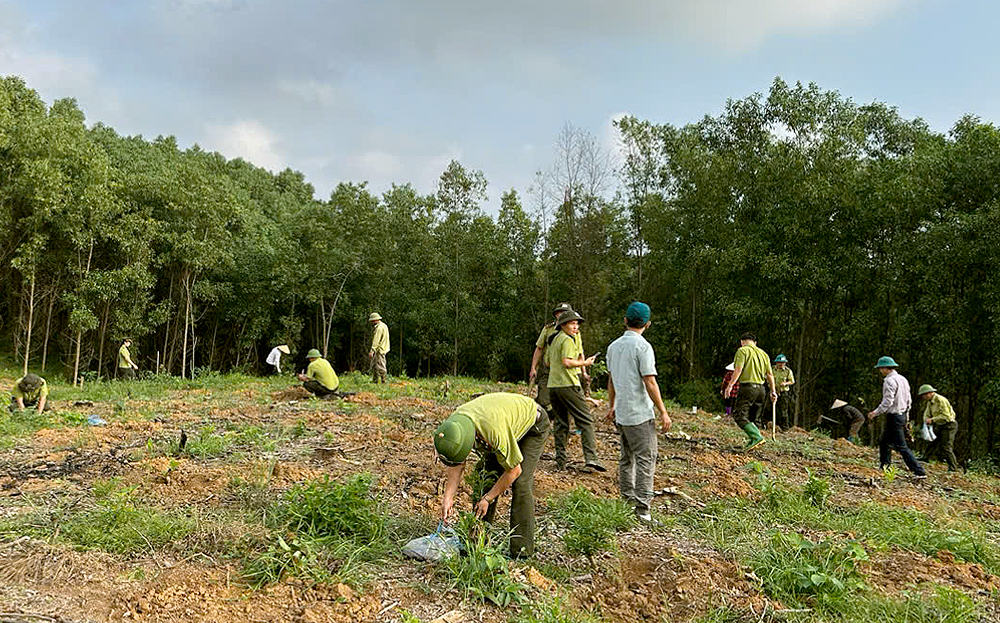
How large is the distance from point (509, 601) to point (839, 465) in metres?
6.30

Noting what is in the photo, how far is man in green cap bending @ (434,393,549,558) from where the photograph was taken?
3258 millimetres

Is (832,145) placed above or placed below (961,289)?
above

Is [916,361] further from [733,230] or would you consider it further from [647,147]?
[647,147]

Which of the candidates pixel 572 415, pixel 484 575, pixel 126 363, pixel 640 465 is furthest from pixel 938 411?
pixel 126 363

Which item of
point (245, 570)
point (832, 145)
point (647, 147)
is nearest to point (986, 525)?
point (245, 570)

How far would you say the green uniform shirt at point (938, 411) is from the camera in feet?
32.9

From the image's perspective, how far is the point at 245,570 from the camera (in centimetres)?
343

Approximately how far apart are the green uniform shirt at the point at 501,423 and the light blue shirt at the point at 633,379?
4.38ft

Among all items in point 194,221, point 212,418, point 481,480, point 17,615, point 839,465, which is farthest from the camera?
point 194,221

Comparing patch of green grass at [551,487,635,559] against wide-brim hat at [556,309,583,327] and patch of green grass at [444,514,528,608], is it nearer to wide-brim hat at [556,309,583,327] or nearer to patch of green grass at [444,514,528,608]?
patch of green grass at [444,514,528,608]

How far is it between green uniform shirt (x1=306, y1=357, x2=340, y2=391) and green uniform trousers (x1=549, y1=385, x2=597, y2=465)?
5.79 meters

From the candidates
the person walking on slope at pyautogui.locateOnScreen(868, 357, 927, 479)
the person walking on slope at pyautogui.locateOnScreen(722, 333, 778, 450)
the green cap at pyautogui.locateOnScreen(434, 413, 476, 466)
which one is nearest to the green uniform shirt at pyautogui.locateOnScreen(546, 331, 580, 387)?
the green cap at pyautogui.locateOnScreen(434, 413, 476, 466)

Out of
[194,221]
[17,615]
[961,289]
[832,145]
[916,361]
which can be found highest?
[832,145]

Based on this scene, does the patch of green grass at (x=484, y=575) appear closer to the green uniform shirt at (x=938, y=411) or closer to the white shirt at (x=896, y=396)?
the white shirt at (x=896, y=396)
